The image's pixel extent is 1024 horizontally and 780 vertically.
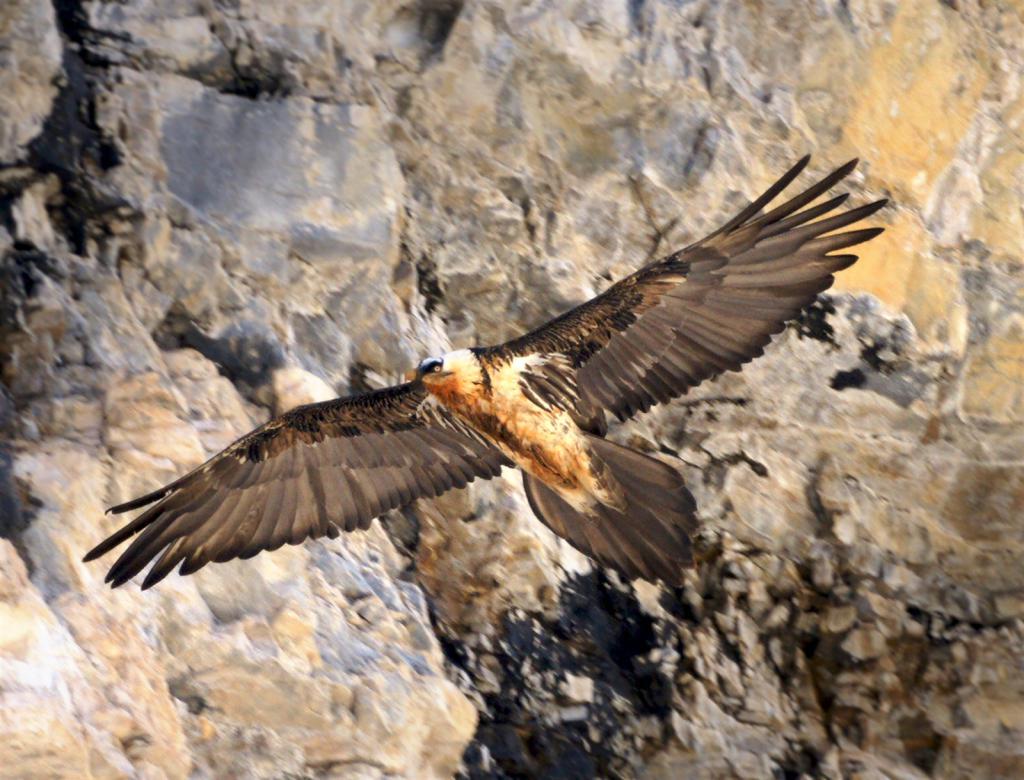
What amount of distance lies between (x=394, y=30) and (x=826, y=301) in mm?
2350

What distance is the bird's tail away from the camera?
19.7 ft

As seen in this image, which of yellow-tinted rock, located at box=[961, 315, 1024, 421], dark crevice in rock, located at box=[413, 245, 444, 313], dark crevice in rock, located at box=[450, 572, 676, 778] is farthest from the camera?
dark crevice in rock, located at box=[413, 245, 444, 313]

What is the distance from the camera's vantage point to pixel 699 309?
6.11 metres

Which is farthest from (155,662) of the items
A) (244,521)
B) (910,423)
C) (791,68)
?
(791,68)

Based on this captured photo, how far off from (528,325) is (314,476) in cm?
153

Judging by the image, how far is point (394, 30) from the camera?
25.5 feet

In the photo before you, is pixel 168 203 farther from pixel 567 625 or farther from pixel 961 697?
pixel 961 697

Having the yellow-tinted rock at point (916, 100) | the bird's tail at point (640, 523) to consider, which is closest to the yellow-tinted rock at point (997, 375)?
the yellow-tinted rock at point (916, 100)

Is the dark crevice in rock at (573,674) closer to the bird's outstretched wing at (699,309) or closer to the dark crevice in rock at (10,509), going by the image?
the bird's outstretched wing at (699,309)

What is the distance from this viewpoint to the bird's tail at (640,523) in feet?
19.7

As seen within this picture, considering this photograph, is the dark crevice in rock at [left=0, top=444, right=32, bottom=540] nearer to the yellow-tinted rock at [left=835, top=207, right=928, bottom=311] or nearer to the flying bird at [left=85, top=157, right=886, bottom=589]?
the flying bird at [left=85, top=157, right=886, bottom=589]

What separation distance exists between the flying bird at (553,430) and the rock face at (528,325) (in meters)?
0.22

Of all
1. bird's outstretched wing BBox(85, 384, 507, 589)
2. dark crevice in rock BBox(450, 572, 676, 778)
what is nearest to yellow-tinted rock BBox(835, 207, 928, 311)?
dark crevice in rock BBox(450, 572, 676, 778)

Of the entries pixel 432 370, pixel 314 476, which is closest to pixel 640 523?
pixel 432 370
